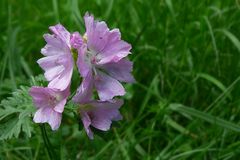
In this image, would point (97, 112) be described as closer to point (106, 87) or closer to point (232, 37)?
Result: point (106, 87)

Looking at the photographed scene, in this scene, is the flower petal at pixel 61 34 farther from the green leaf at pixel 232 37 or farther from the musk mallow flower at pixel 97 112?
the green leaf at pixel 232 37

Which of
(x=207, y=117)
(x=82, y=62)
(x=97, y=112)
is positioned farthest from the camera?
(x=207, y=117)

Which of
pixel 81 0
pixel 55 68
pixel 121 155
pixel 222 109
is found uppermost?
pixel 55 68

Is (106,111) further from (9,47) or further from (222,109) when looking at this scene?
(9,47)

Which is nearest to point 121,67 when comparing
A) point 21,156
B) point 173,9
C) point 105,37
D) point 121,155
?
point 105,37

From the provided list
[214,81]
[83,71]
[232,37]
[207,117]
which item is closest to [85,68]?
[83,71]

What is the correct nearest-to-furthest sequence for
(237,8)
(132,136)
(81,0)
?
(132,136), (237,8), (81,0)
